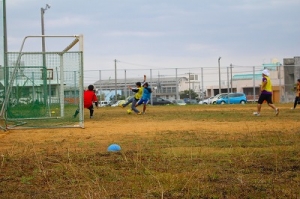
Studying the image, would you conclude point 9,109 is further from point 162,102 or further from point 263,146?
point 162,102

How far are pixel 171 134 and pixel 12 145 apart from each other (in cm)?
344

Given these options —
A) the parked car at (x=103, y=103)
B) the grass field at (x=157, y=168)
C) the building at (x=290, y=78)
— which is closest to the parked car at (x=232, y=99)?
the building at (x=290, y=78)

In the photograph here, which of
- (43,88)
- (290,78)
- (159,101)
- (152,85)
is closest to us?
(43,88)

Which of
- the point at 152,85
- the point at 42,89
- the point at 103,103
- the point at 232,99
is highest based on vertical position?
the point at 152,85

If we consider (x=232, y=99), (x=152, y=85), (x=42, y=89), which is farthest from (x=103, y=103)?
(x=42, y=89)

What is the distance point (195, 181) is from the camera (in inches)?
219

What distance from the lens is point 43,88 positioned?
1822 cm

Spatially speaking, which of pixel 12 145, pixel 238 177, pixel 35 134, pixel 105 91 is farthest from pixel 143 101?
pixel 105 91

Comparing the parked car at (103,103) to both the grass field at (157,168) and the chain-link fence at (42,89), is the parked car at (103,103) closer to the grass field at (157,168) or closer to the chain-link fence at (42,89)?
the chain-link fence at (42,89)

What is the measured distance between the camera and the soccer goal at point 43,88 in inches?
591

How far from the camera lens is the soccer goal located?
1501 cm

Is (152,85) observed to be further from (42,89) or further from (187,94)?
(42,89)

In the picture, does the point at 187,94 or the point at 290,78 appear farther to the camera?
the point at 187,94

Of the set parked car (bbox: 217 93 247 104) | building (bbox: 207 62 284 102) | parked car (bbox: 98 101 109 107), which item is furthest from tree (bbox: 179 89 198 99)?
parked car (bbox: 98 101 109 107)
